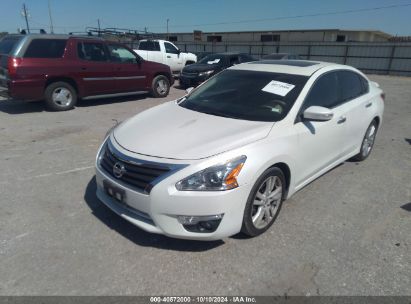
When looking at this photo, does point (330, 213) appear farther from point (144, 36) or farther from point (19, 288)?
point (144, 36)

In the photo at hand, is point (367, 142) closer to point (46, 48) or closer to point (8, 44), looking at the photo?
point (46, 48)

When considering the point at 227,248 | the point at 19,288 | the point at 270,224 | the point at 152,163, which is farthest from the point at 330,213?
the point at 19,288

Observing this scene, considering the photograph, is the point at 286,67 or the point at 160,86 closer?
the point at 286,67

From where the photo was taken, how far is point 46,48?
765 centimetres

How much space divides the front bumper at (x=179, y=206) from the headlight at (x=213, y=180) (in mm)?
35

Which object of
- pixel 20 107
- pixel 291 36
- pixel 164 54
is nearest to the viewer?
pixel 20 107

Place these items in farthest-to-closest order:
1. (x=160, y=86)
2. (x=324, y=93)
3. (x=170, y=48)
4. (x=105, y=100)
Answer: (x=170, y=48), (x=160, y=86), (x=105, y=100), (x=324, y=93)

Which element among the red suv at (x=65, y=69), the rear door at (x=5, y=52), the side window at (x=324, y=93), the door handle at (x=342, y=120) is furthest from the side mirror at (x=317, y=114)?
the rear door at (x=5, y=52)

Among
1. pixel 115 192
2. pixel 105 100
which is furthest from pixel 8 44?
pixel 115 192

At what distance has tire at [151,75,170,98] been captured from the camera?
10.3 metres

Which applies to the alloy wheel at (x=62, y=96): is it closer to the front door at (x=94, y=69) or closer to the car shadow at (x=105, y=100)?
the front door at (x=94, y=69)

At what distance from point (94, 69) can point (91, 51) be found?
0.52 metres

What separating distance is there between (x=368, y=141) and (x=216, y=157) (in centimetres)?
362

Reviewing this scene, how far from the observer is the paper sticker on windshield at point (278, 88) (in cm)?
351
